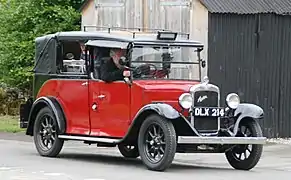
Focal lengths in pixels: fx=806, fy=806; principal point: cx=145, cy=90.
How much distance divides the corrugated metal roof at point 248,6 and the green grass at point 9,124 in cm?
664

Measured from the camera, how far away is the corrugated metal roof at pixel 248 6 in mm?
20297

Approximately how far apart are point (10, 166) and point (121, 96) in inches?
92.0

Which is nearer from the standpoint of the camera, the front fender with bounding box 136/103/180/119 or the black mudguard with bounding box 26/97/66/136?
the front fender with bounding box 136/103/180/119

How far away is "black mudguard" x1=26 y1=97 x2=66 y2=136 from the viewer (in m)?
15.7

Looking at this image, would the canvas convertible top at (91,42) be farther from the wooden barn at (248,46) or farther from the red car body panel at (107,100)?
the wooden barn at (248,46)

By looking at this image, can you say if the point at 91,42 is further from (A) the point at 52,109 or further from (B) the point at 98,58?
(A) the point at 52,109

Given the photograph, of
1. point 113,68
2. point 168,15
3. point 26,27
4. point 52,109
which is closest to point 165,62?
point 113,68

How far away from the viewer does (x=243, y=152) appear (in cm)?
1458

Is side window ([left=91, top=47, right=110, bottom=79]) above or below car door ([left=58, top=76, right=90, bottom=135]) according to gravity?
above

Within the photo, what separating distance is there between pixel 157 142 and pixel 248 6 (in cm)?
811

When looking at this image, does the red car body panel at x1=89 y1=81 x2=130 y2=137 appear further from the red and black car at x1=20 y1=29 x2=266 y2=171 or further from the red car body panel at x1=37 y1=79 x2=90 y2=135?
the red car body panel at x1=37 y1=79 x2=90 y2=135

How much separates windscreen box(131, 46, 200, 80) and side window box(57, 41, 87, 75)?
1.37 meters

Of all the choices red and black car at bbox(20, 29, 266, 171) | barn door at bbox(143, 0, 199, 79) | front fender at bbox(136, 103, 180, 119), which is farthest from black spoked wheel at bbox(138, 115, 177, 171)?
barn door at bbox(143, 0, 199, 79)

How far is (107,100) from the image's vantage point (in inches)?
585
